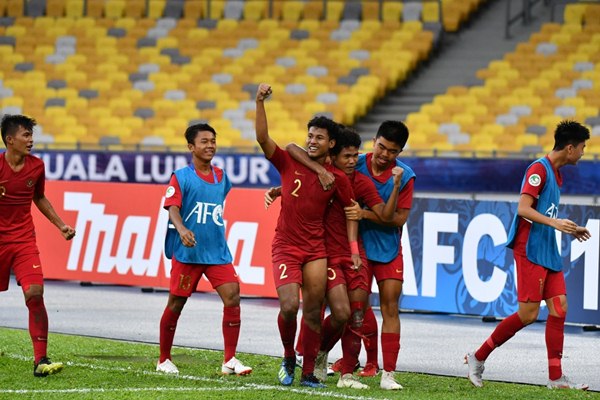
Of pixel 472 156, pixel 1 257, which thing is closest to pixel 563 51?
pixel 472 156

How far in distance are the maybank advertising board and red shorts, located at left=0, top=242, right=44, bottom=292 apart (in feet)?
18.1

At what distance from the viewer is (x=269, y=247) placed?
1579cm

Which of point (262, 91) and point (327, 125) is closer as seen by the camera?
point (262, 91)

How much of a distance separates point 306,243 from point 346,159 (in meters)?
0.66

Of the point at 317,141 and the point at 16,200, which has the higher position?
the point at 317,141

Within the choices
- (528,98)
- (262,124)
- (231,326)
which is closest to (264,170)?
(528,98)

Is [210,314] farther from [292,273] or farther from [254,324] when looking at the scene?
[292,273]

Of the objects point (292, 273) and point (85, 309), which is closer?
point (292, 273)

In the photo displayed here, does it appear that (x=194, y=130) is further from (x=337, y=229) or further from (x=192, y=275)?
(x=337, y=229)

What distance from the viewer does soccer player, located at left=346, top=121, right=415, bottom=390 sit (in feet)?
31.4

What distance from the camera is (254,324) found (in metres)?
13.8

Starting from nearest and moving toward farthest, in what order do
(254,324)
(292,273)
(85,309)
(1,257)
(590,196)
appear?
1. (292,273)
2. (1,257)
3. (254,324)
4. (85,309)
5. (590,196)

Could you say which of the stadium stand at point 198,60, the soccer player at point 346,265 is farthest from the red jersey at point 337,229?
the stadium stand at point 198,60

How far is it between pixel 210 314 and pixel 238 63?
17539mm
